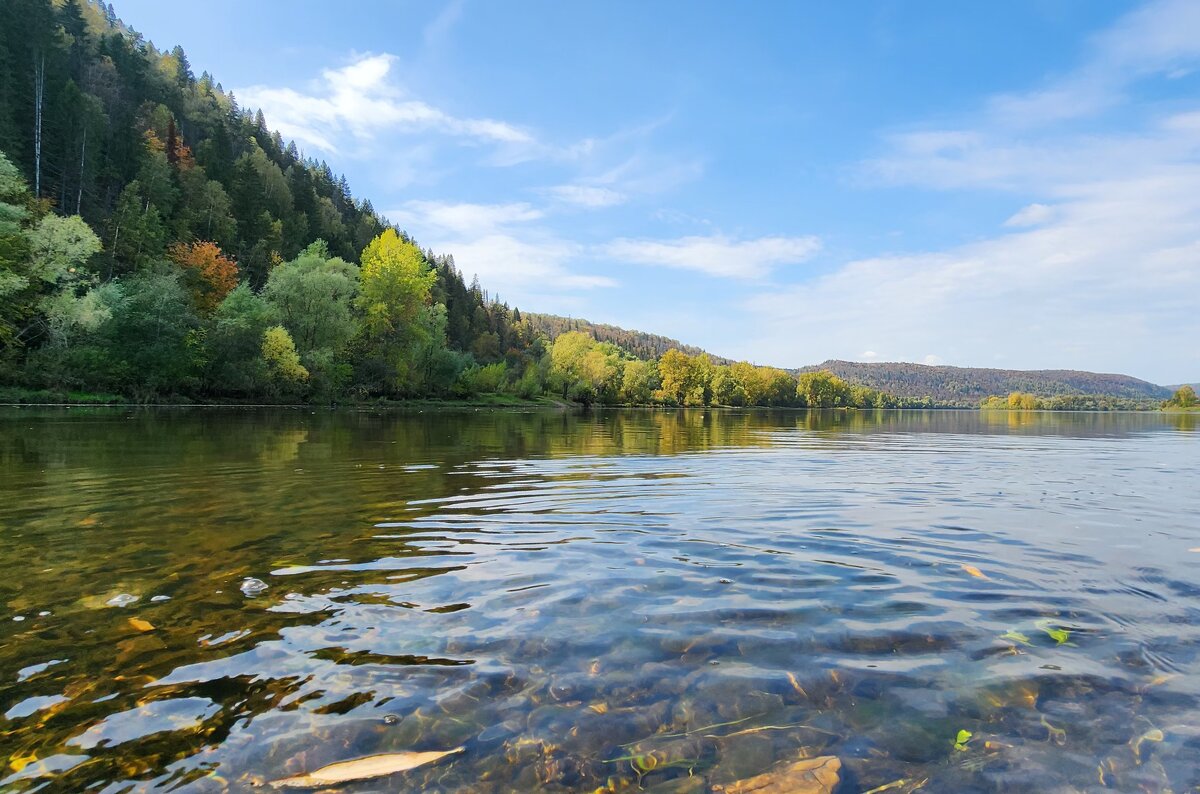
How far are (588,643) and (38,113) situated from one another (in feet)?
392

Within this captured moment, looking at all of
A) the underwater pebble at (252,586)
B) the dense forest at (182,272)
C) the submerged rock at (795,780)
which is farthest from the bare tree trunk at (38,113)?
the submerged rock at (795,780)

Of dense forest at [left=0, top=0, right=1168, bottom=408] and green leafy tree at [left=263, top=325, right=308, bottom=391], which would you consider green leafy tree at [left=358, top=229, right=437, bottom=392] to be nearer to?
dense forest at [left=0, top=0, right=1168, bottom=408]

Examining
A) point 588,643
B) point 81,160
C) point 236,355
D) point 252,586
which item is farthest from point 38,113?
point 588,643

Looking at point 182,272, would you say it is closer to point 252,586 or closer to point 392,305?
point 392,305

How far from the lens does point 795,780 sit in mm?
3477

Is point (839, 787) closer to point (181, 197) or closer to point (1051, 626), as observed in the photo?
point (1051, 626)

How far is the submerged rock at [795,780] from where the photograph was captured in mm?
3396

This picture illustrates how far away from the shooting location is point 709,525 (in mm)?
10805

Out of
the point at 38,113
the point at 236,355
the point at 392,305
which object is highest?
the point at 38,113

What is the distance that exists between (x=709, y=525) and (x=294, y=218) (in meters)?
138

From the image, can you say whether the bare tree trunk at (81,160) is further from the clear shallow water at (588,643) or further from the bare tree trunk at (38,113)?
the clear shallow water at (588,643)

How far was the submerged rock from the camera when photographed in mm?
3396

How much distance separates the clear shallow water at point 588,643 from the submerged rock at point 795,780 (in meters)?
0.08

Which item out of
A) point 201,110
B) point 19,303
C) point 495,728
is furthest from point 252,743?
point 201,110
